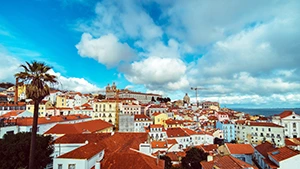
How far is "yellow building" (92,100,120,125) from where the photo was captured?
230ft

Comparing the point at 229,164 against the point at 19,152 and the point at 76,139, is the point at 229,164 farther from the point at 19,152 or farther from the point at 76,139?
the point at 76,139

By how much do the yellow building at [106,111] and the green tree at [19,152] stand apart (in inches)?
2115

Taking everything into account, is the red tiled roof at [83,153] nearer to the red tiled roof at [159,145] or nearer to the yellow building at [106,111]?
the red tiled roof at [159,145]

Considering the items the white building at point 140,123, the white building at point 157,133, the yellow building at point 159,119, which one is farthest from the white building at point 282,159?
the yellow building at point 159,119

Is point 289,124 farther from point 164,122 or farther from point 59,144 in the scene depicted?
point 59,144

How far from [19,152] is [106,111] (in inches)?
2199

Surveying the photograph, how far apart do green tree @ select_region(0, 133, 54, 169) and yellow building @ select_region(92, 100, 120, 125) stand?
53.7 metres

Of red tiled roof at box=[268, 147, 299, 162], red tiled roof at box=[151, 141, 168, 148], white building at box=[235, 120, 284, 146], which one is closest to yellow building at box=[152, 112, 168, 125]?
red tiled roof at box=[151, 141, 168, 148]

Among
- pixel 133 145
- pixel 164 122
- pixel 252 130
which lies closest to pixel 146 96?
pixel 164 122

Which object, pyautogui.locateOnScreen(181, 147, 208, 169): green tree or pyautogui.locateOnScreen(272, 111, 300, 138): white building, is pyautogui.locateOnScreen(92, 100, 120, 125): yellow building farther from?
pyautogui.locateOnScreen(272, 111, 300, 138): white building

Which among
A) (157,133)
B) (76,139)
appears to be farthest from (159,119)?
(76,139)

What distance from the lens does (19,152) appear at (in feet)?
49.2

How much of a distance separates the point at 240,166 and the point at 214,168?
80.9 inches

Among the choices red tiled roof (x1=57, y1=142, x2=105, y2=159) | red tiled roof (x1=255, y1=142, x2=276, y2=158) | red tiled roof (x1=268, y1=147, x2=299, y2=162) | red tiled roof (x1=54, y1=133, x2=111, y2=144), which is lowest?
red tiled roof (x1=255, y1=142, x2=276, y2=158)
